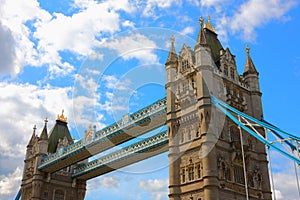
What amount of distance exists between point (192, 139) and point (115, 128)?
47.0 ft

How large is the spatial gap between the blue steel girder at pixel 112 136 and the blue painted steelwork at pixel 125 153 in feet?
4.39

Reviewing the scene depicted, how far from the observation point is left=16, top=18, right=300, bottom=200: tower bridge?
125 feet

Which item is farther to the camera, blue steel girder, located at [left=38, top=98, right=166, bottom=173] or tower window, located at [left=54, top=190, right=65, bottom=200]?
tower window, located at [left=54, top=190, right=65, bottom=200]

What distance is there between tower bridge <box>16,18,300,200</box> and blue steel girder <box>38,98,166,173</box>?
5.1 inches

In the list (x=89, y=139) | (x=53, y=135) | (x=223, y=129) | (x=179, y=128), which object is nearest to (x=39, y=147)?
(x=53, y=135)

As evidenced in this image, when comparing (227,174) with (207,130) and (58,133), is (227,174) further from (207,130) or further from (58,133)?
(58,133)

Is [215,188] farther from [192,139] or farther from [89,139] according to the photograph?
[89,139]

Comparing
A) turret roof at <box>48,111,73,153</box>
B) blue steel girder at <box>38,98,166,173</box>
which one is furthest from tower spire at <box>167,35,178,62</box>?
turret roof at <box>48,111,73,153</box>

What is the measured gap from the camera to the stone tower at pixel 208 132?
38.1 meters

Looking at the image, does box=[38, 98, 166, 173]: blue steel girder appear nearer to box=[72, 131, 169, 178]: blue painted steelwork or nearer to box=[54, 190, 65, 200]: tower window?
box=[72, 131, 169, 178]: blue painted steelwork

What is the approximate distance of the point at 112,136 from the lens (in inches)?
2063

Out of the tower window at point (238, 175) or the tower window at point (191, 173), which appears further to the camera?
the tower window at point (238, 175)

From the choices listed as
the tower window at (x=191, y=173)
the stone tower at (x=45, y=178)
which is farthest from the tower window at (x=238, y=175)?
the stone tower at (x=45, y=178)

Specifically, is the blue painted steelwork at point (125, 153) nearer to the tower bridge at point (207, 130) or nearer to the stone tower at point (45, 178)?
the tower bridge at point (207, 130)
